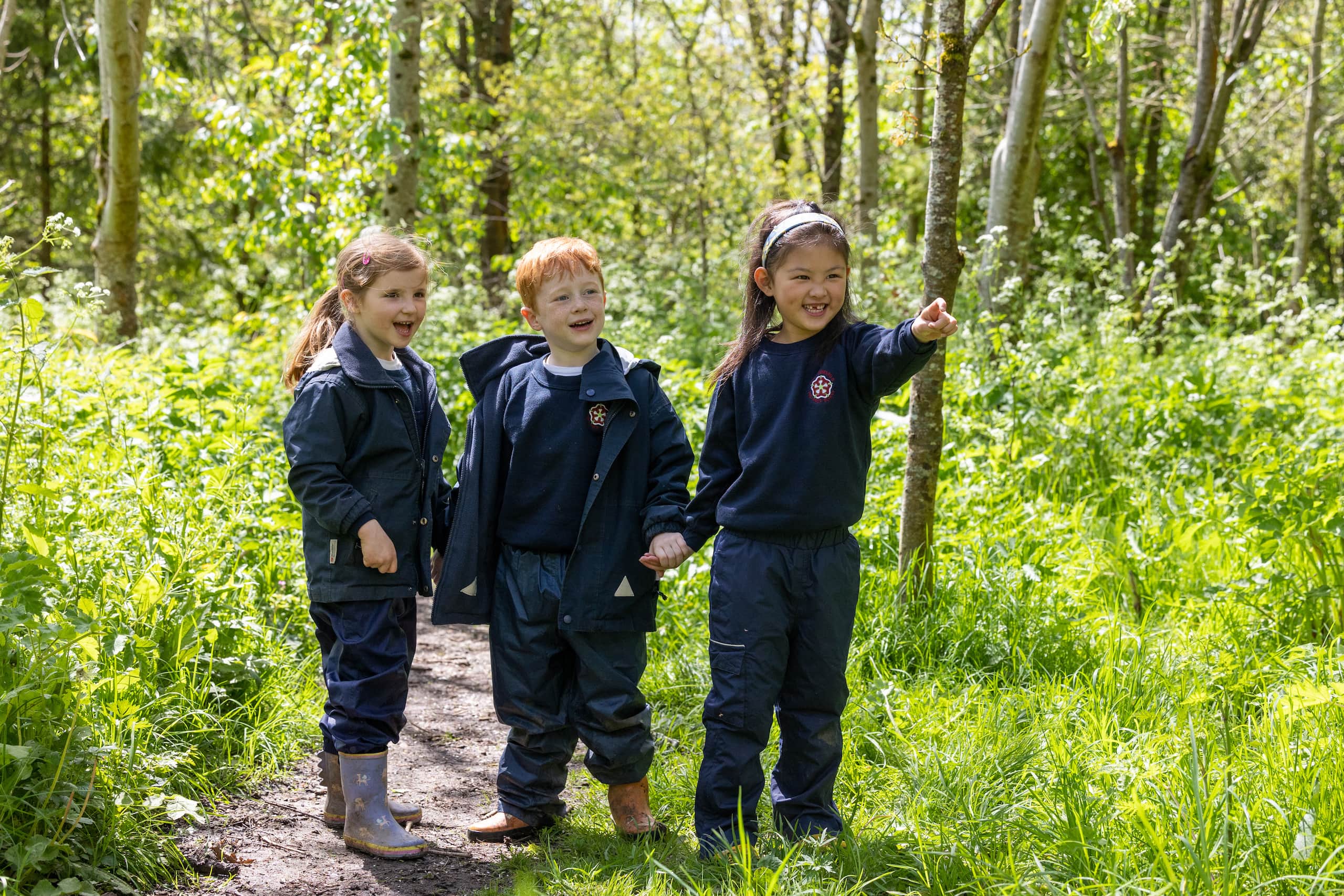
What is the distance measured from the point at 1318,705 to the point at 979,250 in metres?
4.04

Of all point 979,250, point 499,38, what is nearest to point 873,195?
point 979,250

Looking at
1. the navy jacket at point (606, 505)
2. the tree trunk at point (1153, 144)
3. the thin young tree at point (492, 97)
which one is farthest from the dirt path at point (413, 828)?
the tree trunk at point (1153, 144)

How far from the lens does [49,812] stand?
2.54 m

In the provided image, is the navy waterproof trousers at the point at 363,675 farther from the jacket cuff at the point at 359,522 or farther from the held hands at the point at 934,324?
the held hands at the point at 934,324

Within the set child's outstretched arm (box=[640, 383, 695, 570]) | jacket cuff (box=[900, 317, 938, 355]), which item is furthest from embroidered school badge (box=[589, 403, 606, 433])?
jacket cuff (box=[900, 317, 938, 355])

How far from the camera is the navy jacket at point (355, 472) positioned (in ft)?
9.59

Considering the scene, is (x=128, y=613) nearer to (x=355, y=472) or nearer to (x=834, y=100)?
(x=355, y=472)

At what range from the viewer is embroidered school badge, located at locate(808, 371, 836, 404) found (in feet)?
9.10

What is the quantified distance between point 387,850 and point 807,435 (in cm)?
162

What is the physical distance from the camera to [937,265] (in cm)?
380

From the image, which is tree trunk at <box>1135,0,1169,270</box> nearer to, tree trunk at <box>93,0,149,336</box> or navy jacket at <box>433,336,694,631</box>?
tree trunk at <box>93,0,149,336</box>

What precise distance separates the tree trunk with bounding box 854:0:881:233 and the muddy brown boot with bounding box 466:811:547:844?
760 centimetres

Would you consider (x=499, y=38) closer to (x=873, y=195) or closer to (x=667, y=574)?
(x=873, y=195)

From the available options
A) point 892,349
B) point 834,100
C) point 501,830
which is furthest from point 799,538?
point 834,100
